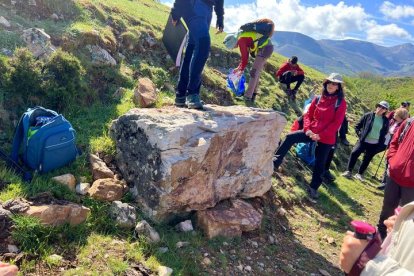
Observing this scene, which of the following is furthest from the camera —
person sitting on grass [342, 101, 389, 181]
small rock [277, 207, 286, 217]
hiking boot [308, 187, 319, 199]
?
person sitting on grass [342, 101, 389, 181]

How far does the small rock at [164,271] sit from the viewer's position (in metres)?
4.20

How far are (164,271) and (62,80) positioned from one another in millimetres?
3890

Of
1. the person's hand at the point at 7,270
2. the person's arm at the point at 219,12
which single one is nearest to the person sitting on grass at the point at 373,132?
the person's arm at the point at 219,12

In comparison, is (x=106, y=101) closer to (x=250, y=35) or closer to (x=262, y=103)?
(x=250, y=35)

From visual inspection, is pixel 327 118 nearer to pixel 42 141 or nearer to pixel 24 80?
pixel 42 141

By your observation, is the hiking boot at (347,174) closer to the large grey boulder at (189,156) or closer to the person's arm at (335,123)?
the person's arm at (335,123)

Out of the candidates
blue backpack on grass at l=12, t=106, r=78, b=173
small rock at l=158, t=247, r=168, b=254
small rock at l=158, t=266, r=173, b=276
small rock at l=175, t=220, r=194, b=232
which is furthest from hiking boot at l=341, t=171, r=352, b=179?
blue backpack on grass at l=12, t=106, r=78, b=173

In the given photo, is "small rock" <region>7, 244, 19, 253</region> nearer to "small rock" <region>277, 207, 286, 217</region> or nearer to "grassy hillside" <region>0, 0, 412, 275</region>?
"grassy hillside" <region>0, 0, 412, 275</region>

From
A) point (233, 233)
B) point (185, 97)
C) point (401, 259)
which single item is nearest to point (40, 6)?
point (185, 97)

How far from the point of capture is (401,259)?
2129 millimetres

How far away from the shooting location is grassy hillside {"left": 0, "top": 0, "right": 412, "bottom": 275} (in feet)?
13.8

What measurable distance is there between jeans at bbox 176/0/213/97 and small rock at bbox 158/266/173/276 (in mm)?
3012

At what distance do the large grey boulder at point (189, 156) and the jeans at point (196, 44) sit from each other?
537 millimetres

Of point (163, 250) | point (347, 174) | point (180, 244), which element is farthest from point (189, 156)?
point (347, 174)
